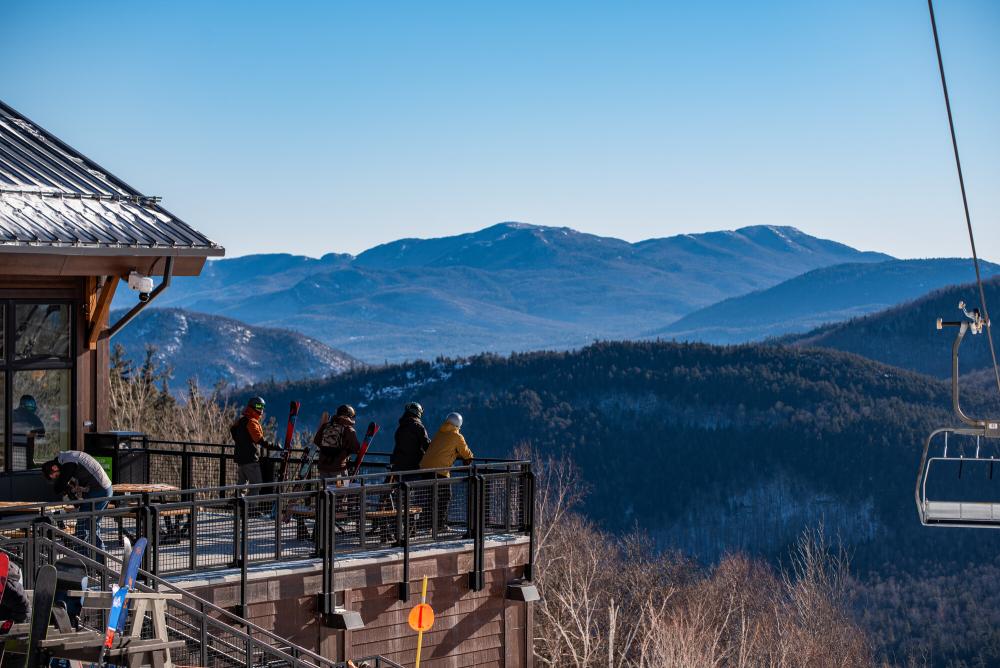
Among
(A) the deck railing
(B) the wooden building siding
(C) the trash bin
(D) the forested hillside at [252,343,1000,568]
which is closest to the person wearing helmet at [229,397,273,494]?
(C) the trash bin

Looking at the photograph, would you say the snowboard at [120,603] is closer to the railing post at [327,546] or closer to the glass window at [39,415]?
the railing post at [327,546]

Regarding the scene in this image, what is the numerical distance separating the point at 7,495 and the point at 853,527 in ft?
417

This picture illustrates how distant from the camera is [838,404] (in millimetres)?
155375

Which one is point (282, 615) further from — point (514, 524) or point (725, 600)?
point (725, 600)

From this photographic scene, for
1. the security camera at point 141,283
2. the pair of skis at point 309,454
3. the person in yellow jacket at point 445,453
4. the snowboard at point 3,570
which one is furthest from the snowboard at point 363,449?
the snowboard at point 3,570

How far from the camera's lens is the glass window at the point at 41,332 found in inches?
645

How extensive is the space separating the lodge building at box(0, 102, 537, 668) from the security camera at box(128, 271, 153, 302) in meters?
0.02

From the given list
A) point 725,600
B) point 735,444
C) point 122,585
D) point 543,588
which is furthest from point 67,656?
point 735,444

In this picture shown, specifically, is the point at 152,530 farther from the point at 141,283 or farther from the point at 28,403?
the point at 141,283

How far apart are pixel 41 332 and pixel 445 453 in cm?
525

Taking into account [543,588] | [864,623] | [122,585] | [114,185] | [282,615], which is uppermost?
[114,185]

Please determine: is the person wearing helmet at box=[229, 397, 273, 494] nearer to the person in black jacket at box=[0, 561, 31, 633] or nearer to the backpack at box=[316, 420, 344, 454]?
the backpack at box=[316, 420, 344, 454]

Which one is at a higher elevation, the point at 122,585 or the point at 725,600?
the point at 122,585

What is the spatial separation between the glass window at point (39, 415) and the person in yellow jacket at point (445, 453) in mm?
4722
